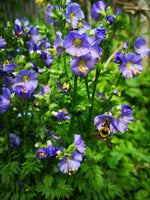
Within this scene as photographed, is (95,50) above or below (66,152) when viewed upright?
above

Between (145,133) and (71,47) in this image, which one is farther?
(145,133)

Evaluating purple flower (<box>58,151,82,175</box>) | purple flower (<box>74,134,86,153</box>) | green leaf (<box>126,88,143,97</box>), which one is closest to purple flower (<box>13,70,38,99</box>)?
purple flower (<box>74,134,86,153</box>)

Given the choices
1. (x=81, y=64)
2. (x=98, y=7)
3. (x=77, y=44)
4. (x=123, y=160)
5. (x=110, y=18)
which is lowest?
(x=123, y=160)

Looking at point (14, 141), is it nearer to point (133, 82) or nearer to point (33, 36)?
point (33, 36)

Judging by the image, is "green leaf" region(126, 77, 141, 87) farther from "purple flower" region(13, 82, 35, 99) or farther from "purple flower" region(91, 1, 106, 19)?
"purple flower" region(13, 82, 35, 99)

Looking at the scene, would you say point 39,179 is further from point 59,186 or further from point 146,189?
point 146,189

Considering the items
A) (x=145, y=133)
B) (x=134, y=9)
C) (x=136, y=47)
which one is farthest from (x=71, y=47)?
(x=134, y=9)

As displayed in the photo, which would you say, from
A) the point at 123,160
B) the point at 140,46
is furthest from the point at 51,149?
the point at 123,160
